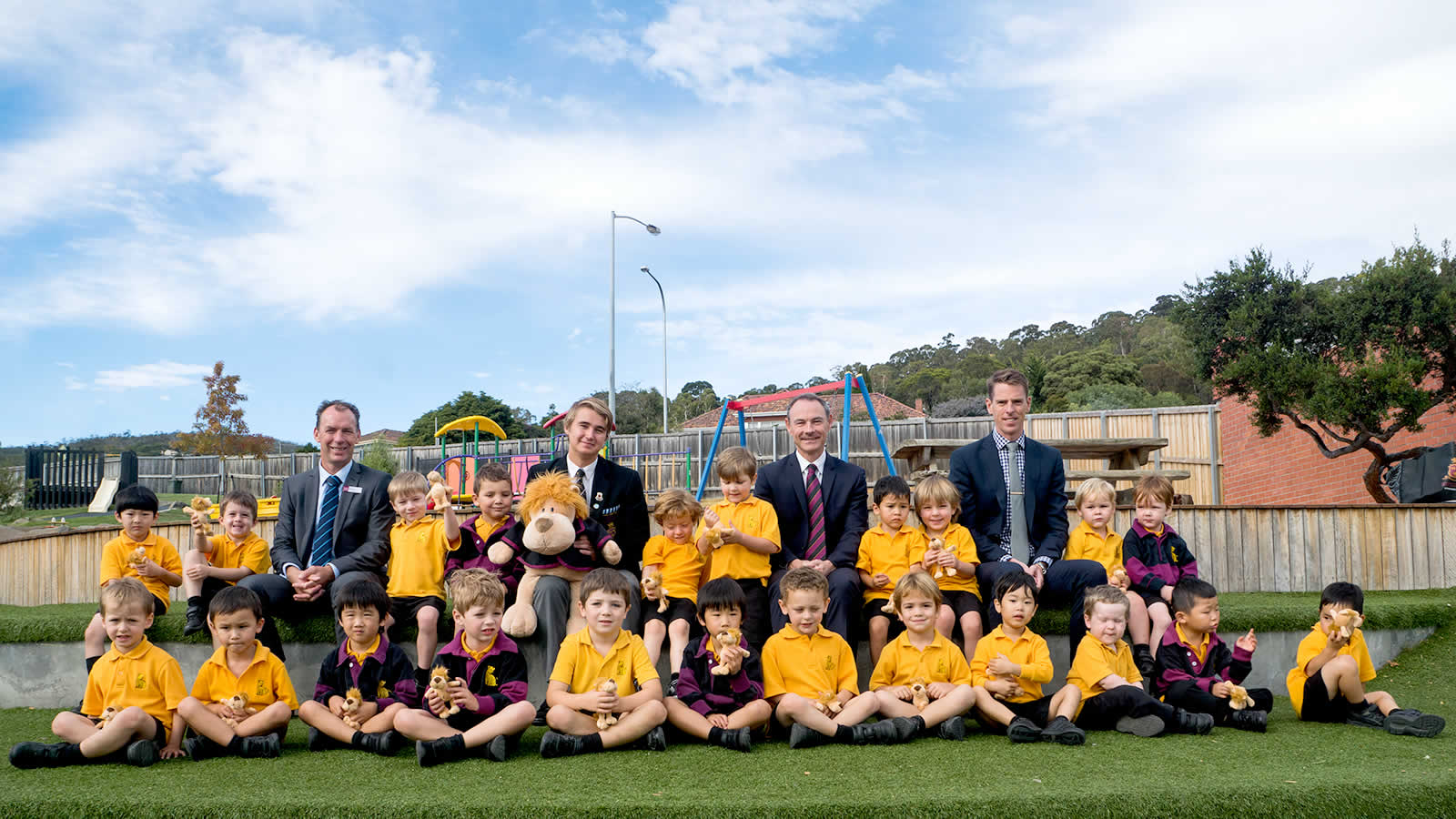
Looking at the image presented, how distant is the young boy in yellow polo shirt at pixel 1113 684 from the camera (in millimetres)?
4312

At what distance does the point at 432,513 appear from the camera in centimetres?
582

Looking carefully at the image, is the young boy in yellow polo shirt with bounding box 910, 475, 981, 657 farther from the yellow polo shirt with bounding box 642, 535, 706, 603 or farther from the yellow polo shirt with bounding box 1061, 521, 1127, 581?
the yellow polo shirt with bounding box 642, 535, 706, 603

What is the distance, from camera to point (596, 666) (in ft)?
14.0

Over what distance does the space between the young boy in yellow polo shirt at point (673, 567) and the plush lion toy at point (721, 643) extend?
38 cm

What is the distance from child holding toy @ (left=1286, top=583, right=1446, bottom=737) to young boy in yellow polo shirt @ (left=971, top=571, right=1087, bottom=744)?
4.02ft

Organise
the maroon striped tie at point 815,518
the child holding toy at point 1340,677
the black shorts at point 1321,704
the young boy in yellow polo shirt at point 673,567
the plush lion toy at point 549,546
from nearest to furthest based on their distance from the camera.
Result: the child holding toy at point 1340,677
the black shorts at point 1321,704
the plush lion toy at point 549,546
the young boy in yellow polo shirt at point 673,567
the maroon striped tie at point 815,518

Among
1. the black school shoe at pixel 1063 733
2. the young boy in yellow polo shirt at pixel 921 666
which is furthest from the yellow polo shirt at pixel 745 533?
the black school shoe at pixel 1063 733

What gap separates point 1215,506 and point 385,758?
7081 mm

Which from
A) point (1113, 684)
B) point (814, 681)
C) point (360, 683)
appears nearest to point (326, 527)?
point (360, 683)

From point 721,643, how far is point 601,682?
0.56 m

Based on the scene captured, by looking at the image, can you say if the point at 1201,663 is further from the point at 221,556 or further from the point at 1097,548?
the point at 221,556

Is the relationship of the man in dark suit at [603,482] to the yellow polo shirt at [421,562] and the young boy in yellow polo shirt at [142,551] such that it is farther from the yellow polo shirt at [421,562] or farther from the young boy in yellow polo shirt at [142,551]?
the young boy in yellow polo shirt at [142,551]

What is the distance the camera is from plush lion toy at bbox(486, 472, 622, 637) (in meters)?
4.68

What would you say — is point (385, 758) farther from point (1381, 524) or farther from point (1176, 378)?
point (1176, 378)
